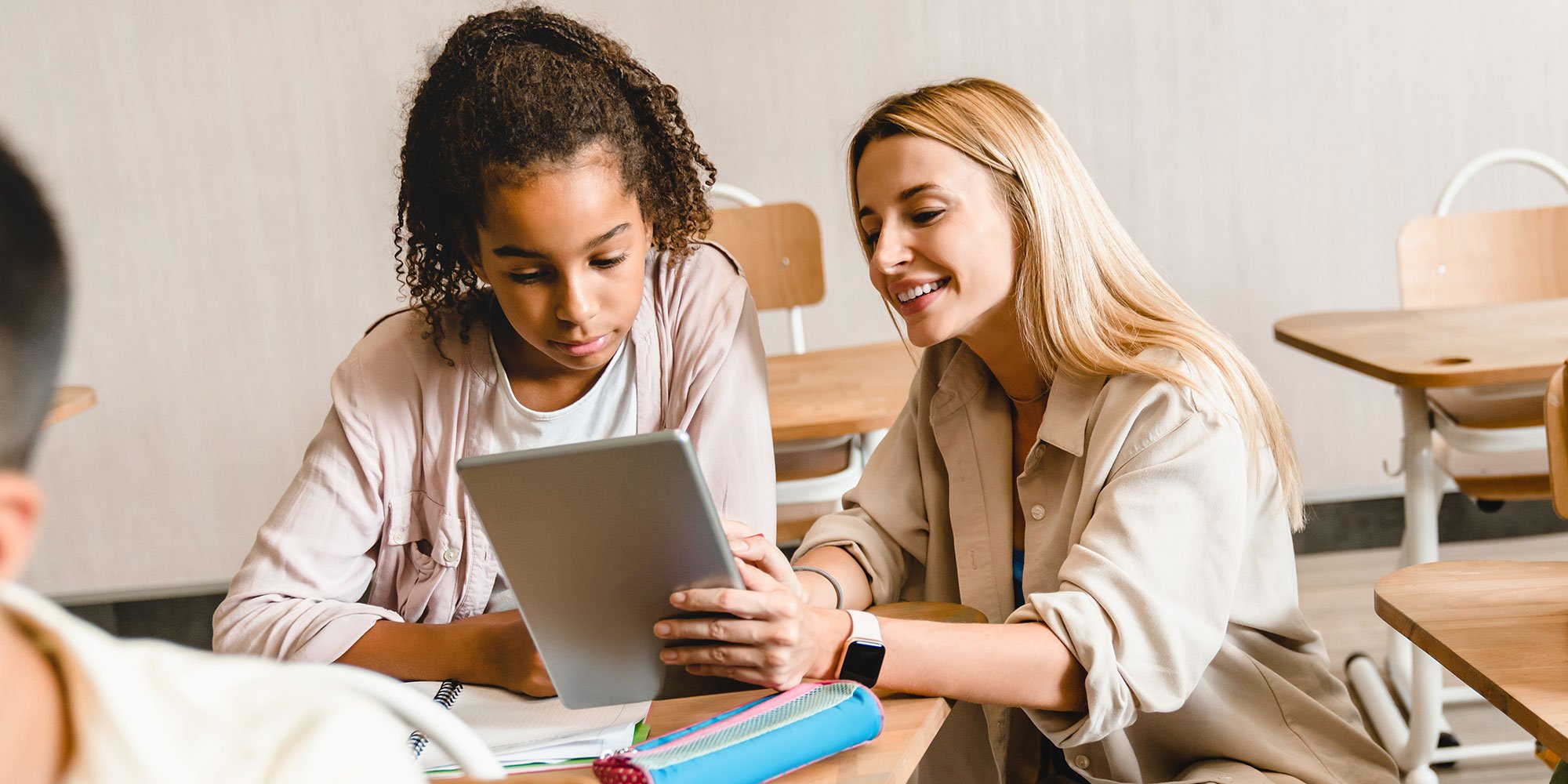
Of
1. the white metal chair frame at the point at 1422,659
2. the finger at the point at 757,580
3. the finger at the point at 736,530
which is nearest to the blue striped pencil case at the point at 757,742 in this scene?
the finger at the point at 757,580

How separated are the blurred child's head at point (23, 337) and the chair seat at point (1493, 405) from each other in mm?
2305

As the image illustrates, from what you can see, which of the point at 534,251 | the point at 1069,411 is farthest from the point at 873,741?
the point at 534,251

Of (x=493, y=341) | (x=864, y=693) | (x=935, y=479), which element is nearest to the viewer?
(x=864, y=693)

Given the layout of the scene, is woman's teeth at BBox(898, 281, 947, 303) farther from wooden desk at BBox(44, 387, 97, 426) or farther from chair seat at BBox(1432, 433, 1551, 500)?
wooden desk at BBox(44, 387, 97, 426)

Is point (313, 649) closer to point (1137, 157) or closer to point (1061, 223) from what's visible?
point (1061, 223)

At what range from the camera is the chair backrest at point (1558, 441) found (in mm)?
1248

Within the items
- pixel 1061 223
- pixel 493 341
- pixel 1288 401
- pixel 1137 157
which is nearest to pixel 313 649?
pixel 493 341

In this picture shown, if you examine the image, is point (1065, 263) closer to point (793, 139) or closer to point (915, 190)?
point (915, 190)

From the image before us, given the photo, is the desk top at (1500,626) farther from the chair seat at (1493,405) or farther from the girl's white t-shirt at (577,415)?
the chair seat at (1493,405)

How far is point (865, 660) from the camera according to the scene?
1.03m

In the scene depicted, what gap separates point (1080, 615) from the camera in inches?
41.7

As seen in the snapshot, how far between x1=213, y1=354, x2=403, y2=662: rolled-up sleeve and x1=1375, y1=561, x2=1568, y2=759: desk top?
957 millimetres

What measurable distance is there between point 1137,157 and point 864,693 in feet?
8.45

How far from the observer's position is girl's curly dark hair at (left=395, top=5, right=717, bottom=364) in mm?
1206
